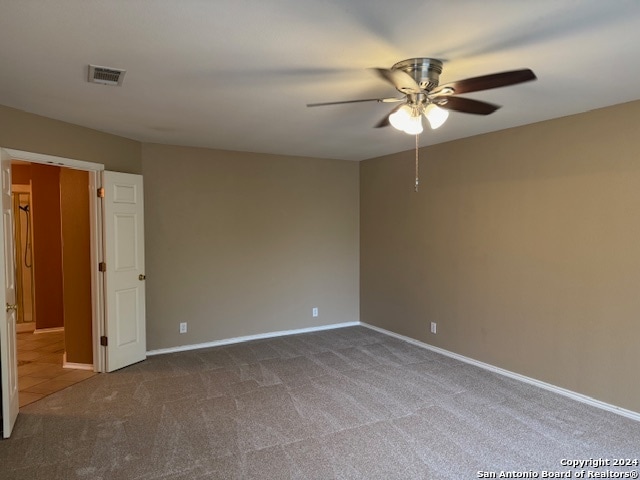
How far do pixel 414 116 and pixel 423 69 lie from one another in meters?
0.26

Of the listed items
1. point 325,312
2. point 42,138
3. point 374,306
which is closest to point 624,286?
point 374,306

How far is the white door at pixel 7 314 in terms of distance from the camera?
2.87 m

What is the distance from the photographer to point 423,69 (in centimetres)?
225

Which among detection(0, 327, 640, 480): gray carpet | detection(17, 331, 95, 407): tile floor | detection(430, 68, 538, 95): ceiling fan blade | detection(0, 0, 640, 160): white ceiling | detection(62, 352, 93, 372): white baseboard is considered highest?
detection(0, 0, 640, 160): white ceiling

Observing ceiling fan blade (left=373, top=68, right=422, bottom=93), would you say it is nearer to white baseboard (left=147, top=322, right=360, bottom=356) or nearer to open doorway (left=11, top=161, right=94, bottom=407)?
open doorway (left=11, top=161, right=94, bottom=407)

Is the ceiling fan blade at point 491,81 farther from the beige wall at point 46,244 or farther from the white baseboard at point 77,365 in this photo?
the beige wall at point 46,244

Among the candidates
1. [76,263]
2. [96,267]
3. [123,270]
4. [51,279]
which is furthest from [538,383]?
[51,279]

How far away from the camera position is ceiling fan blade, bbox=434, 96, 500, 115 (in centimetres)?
230

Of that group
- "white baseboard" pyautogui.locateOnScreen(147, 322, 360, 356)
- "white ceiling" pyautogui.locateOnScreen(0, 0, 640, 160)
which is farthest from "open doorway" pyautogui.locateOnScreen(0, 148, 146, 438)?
"white ceiling" pyautogui.locateOnScreen(0, 0, 640, 160)

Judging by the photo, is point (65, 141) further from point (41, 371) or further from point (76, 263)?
point (41, 371)

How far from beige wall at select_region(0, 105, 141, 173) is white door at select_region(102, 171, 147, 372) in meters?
0.23

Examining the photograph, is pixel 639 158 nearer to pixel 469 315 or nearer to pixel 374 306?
pixel 469 315

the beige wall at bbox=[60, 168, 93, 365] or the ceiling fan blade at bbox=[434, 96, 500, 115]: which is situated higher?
the ceiling fan blade at bbox=[434, 96, 500, 115]

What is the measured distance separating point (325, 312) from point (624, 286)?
12.1 ft
